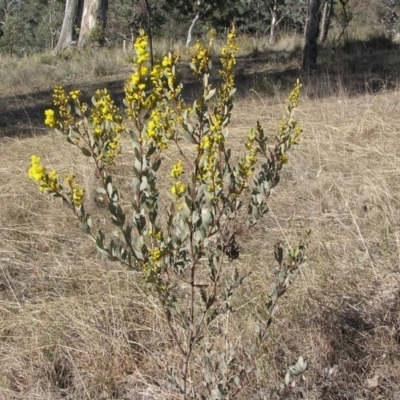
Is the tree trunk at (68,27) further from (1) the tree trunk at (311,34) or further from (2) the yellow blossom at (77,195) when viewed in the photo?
(2) the yellow blossom at (77,195)

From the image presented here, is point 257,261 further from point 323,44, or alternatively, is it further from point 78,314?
point 323,44

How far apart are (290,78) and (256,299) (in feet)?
16.8

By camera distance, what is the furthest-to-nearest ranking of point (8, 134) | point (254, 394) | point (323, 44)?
point (323, 44)
point (8, 134)
point (254, 394)

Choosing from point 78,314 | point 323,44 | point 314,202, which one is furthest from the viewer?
point 323,44

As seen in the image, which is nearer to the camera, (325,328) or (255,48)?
(325,328)

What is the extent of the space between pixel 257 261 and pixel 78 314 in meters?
0.83

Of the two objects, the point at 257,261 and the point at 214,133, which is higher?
the point at 214,133

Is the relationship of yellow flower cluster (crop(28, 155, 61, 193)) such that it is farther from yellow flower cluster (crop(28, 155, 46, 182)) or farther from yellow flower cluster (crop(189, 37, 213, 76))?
yellow flower cluster (crop(189, 37, 213, 76))

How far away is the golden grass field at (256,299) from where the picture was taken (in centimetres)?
185

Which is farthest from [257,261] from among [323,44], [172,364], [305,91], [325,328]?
[323,44]

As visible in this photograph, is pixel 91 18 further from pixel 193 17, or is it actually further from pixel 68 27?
pixel 193 17

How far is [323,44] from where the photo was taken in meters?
9.38

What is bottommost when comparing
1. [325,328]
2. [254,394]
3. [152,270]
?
[254,394]

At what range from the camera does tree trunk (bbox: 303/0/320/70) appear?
22.3ft
